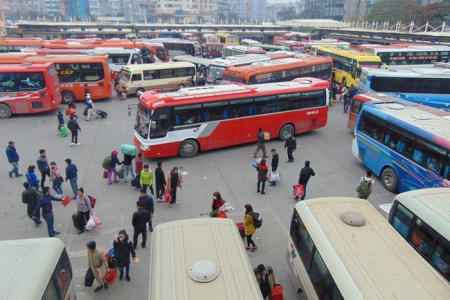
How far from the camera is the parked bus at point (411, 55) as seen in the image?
95.7 feet

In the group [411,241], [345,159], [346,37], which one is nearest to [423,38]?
[346,37]

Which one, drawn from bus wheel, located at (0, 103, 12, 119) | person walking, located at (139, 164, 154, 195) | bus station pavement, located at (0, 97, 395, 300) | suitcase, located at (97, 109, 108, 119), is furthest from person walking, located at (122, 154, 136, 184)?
bus wheel, located at (0, 103, 12, 119)

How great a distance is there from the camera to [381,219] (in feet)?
18.4

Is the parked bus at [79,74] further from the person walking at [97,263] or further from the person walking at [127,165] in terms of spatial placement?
the person walking at [97,263]

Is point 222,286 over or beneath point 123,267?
over

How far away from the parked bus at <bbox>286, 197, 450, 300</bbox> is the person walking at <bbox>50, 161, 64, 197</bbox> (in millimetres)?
7204

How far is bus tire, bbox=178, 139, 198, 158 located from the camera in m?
13.1

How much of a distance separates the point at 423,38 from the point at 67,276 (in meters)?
49.7

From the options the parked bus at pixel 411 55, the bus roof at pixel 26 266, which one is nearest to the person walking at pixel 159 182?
the bus roof at pixel 26 266

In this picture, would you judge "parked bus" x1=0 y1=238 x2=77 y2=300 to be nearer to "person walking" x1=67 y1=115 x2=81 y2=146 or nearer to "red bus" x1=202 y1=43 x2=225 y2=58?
"person walking" x1=67 y1=115 x2=81 y2=146

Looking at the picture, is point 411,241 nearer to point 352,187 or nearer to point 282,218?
point 282,218

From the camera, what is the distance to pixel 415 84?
18641mm

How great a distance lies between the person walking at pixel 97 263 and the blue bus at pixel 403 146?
8506mm

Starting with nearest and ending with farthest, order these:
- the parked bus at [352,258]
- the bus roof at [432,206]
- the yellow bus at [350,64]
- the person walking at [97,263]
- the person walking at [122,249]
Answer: the parked bus at [352,258]
the bus roof at [432,206]
the person walking at [97,263]
the person walking at [122,249]
the yellow bus at [350,64]
